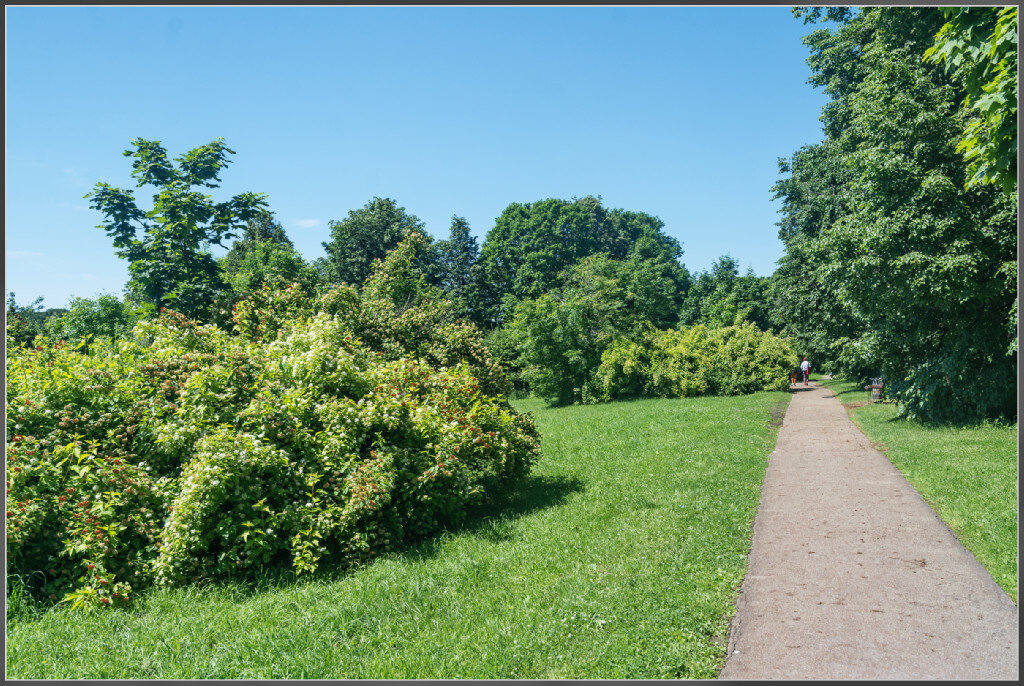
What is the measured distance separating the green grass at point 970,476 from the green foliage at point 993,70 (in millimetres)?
4033

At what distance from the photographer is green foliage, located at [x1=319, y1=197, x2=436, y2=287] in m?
38.8

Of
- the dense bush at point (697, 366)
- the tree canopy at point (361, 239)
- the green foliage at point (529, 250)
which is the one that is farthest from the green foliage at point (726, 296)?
the tree canopy at point (361, 239)

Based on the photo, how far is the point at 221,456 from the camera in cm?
618

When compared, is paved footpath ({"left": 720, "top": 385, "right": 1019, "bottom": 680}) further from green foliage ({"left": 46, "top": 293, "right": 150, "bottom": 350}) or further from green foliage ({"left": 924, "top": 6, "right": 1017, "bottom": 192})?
green foliage ({"left": 46, "top": 293, "right": 150, "bottom": 350})

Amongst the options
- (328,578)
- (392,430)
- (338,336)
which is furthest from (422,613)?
(338,336)

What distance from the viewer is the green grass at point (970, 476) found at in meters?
6.44

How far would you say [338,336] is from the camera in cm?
830

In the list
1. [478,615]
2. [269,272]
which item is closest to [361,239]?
[269,272]

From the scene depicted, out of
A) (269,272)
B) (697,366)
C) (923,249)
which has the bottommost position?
(697,366)

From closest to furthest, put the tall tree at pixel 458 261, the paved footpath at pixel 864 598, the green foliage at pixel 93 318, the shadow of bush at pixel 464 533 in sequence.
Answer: the paved footpath at pixel 864 598, the shadow of bush at pixel 464 533, the green foliage at pixel 93 318, the tall tree at pixel 458 261

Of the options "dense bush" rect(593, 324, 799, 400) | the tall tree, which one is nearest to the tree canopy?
the tall tree

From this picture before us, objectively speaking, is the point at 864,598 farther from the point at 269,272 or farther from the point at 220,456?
the point at 269,272

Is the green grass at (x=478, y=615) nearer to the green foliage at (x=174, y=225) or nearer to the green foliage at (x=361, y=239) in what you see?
the green foliage at (x=174, y=225)

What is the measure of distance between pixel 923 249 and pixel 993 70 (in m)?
6.67
